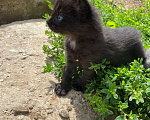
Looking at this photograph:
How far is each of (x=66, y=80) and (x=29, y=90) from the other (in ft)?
1.96

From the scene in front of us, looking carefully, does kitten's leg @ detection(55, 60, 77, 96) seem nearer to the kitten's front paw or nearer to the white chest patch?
the kitten's front paw

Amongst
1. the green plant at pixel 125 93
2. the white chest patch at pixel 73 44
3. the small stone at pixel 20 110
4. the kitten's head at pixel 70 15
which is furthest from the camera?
the white chest patch at pixel 73 44

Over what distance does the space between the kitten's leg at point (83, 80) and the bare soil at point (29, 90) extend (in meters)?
0.09

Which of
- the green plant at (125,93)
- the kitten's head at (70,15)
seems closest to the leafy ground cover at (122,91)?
the green plant at (125,93)

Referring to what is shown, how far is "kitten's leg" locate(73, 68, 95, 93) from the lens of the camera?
3.18m

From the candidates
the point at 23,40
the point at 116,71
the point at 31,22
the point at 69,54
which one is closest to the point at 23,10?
the point at 31,22

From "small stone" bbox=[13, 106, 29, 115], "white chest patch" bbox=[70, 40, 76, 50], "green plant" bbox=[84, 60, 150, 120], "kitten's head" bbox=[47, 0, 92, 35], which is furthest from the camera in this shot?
"white chest patch" bbox=[70, 40, 76, 50]

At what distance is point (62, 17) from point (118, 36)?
3.23ft

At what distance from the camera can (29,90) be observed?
3.30 m

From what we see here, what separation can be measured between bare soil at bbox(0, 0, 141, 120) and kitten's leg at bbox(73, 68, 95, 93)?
93mm

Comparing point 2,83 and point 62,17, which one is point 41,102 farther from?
point 62,17

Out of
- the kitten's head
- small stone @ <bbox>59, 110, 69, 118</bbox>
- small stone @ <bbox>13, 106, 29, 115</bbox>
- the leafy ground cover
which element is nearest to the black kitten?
the kitten's head

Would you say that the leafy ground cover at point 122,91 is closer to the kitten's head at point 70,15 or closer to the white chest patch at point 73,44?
the white chest patch at point 73,44

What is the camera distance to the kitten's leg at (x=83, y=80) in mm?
3176
